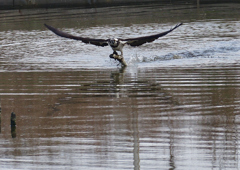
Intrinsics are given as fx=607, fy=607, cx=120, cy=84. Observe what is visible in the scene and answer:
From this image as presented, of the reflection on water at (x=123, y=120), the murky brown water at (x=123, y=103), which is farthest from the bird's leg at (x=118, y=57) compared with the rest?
the reflection on water at (x=123, y=120)

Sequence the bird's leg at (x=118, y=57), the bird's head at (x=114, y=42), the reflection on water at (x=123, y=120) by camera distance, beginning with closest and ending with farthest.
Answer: the reflection on water at (x=123, y=120), the bird's head at (x=114, y=42), the bird's leg at (x=118, y=57)

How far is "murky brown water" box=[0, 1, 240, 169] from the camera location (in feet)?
23.5

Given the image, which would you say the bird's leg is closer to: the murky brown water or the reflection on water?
the murky brown water

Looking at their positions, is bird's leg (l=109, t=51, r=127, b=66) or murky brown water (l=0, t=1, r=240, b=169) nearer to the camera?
murky brown water (l=0, t=1, r=240, b=169)

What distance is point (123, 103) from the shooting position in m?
9.98

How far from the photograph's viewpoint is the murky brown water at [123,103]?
7152 mm

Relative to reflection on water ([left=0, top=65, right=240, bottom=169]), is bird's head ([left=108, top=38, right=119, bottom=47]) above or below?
above

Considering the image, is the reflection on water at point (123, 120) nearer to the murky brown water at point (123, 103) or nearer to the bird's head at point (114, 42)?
the murky brown water at point (123, 103)

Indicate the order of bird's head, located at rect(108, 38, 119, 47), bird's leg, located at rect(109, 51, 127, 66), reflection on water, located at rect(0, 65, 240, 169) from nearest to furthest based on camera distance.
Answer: reflection on water, located at rect(0, 65, 240, 169)
bird's head, located at rect(108, 38, 119, 47)
bird's leg, located at rect(109, 51, 127, 66)

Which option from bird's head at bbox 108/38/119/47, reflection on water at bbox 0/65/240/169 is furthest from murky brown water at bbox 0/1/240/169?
bird's head at bbox 108/38/119/47

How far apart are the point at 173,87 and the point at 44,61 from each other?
5.08 metres

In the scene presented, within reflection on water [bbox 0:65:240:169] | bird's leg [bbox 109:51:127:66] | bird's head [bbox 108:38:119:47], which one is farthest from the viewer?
bird's leg [bbox 109:51:127:66]

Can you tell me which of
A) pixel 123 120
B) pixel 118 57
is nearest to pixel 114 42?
pixel 118 57

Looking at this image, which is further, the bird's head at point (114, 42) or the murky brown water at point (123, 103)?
the bird's head at point (114, 42)
